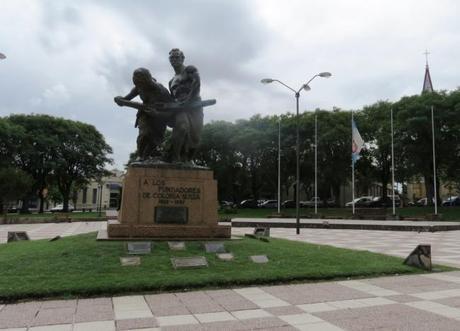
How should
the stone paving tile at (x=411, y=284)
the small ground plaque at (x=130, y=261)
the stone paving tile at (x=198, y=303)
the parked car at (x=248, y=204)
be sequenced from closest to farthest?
the stone paving tile at (x=198, y=303) < the stone paving tile at (x=411, y=284) < the small ground plaque at (x=130, y=261) < the parked car at (x=248, y=204)

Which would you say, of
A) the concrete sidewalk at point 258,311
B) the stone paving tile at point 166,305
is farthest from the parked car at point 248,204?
the stone paving tile at point 166,305

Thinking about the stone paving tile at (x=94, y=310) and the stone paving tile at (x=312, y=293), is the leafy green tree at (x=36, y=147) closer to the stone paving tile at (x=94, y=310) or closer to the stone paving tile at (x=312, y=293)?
the stone paving tile at (x=94, y=310)

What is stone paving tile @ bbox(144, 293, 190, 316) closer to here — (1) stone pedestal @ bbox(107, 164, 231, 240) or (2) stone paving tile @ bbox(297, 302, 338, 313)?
(2) stone paving tile @ bbox(297, 302, 338, 313)

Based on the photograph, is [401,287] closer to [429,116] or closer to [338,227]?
[338,227]

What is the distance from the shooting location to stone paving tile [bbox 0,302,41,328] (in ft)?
17.6

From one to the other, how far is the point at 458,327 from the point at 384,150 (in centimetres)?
4197

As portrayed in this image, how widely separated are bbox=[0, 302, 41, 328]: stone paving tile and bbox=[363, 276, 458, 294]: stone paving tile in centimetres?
561

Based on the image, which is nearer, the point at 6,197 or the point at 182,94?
the point at 182,94

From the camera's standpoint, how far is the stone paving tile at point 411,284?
7.59 meters

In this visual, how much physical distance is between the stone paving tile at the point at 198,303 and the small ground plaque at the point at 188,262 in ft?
4.13

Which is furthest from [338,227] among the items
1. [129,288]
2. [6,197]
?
[6,197]

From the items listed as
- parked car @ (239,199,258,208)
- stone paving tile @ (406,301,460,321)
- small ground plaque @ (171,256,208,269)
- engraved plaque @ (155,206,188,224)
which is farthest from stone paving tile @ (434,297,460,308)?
parked car @ (239,199,258,208)

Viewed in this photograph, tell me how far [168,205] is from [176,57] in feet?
13.1

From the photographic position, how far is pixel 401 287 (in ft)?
25.5
